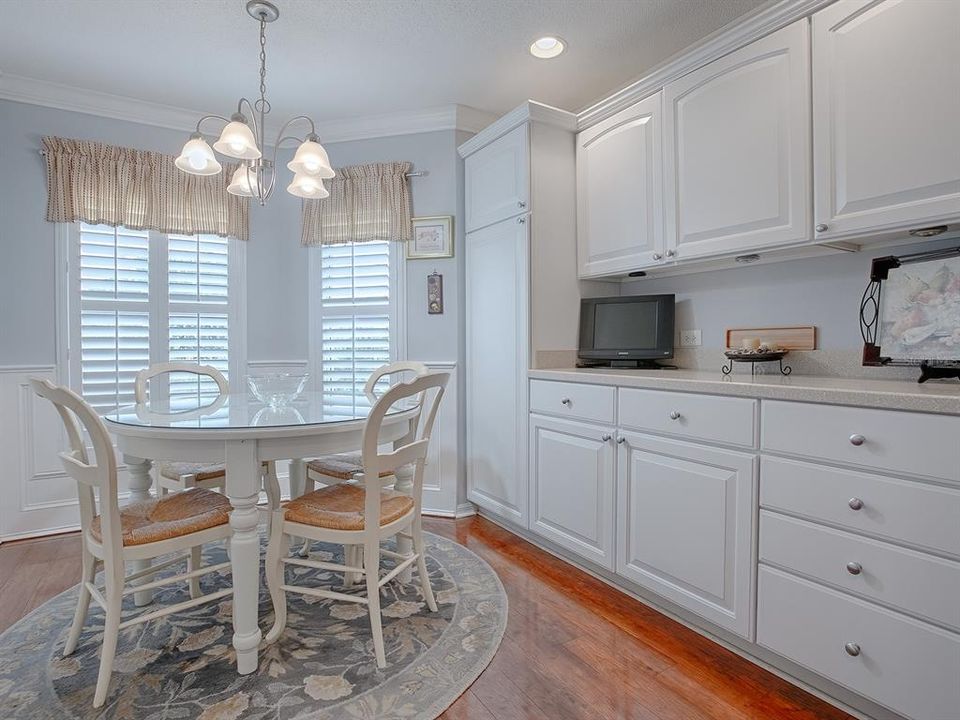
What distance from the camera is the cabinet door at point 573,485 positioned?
231 centimetres

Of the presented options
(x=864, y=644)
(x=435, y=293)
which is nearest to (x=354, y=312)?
(x=435, y=293)

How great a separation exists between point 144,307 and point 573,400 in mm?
2776

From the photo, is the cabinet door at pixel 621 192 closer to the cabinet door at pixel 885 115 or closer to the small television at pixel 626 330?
the small television at pixel 626 330

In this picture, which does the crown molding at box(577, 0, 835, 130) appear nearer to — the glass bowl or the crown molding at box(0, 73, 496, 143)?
the crown molding at box(0, 73, 496, 143)

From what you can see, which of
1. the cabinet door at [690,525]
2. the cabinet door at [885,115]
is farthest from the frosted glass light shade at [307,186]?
the cabinet door at [885,115]

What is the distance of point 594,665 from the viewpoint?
1.79 metres

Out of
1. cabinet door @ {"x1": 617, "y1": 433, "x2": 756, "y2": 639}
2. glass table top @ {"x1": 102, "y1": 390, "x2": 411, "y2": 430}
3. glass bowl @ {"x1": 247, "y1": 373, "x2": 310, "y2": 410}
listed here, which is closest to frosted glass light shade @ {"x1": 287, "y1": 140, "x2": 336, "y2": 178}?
glass bowl @ {"x1": 247, "y1": 373, "x2": 310, "y2": 410}

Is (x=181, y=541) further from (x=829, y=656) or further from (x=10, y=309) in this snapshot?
(x=10, y=309)

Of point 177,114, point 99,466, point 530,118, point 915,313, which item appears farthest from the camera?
point 177,114

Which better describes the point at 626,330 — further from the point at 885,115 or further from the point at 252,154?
the point at 252,154

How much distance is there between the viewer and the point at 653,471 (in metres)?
2.09

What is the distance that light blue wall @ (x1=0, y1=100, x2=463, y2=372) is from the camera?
2984mm

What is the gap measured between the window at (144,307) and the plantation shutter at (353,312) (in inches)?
23.5

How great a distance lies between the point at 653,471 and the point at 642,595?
0.58 m
